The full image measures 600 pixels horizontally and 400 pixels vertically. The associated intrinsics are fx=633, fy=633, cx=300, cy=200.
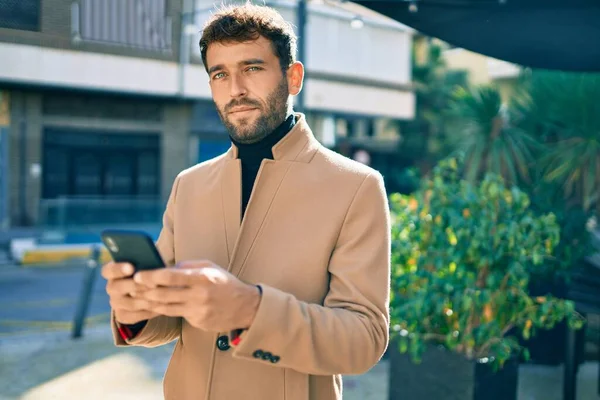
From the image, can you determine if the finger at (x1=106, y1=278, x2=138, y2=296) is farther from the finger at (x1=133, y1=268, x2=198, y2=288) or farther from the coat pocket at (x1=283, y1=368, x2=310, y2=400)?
the coat pocket at (x1=283, y1=368, x2=310, y2=400)

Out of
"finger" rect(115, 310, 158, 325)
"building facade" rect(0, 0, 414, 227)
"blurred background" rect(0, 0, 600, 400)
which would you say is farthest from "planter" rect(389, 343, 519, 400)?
"building facade" rect(0, 0, 414, 227)

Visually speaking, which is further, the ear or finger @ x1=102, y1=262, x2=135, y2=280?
the ear

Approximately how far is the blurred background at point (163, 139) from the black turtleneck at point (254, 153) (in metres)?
0.76

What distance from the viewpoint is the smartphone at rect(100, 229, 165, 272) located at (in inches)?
46.0

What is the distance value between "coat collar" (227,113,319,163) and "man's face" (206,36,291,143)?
52mm

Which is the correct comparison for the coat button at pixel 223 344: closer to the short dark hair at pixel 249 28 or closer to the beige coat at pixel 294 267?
the beige coat at pixel 294 267

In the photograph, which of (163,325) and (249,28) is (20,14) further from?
(163,325)

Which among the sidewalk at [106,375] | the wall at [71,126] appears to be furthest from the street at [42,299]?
the wall at [71,126]

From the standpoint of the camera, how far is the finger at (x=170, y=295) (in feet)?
3.74

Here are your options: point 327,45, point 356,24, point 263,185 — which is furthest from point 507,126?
point 327,45

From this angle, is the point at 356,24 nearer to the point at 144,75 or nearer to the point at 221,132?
the point at 144,75

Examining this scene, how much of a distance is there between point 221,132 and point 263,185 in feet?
58.2

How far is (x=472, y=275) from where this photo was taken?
344 centimetres

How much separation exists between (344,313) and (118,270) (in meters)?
0.49
